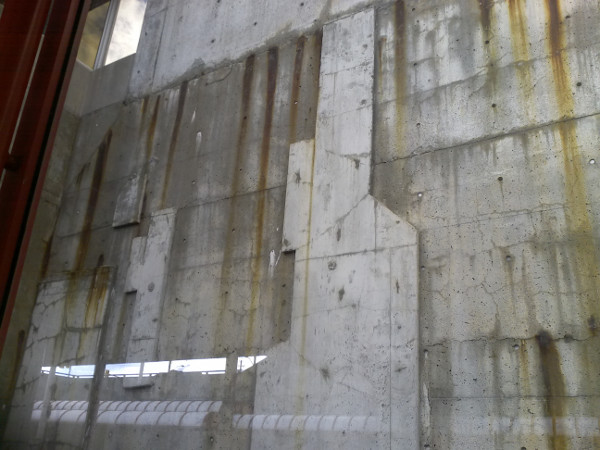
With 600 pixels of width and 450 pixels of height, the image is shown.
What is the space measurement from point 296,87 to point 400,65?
1136 mm

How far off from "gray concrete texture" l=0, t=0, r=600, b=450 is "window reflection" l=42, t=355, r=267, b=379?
62 millimetres

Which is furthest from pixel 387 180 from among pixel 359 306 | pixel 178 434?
pixel 178 434

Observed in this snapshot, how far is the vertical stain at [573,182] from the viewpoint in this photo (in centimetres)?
430

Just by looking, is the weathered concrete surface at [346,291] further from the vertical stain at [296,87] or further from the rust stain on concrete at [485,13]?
the rust stain on concrete at [485,13]

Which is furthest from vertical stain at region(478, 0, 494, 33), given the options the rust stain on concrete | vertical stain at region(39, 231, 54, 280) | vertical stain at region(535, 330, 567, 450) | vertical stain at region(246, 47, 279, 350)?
vertical stain at region(39, 231, 54, 280)

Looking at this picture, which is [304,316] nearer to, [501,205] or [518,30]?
[501,205]

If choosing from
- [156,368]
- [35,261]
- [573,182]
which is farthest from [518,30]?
[35,261]

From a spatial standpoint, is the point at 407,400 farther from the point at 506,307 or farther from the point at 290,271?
the point at 290,271

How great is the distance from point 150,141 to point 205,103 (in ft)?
2.83

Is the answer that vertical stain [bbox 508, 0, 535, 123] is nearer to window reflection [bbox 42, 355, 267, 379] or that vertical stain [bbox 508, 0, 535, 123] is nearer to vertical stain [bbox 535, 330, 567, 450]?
vertical stain [bbox 535, 330, 567, 450]

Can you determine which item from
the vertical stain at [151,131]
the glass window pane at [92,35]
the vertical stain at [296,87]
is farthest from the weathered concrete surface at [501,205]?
the glass window pane at [92,35]

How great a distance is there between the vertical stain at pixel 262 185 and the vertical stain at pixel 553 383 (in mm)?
2493

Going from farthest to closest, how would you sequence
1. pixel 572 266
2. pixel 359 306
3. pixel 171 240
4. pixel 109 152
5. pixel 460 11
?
pixel 109 152, pixel 171 240, pixel 460 11, pixel 359 306, pixel 572 266

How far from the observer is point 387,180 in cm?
545
